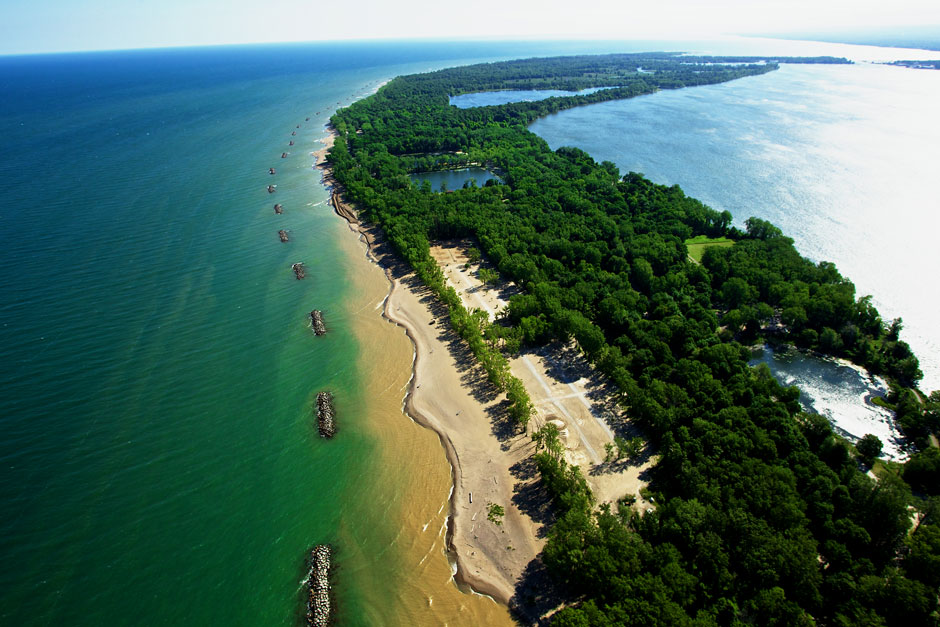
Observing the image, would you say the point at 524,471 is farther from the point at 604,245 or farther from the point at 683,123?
the point at 683,123

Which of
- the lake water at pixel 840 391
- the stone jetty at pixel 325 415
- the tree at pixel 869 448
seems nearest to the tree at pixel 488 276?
the stone jetty at pixel 325 415

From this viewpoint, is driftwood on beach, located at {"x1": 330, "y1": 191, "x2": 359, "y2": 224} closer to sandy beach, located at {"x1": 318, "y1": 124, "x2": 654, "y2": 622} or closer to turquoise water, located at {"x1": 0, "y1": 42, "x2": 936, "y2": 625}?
turquoise water, located at {"x1": 0, "y1": 42, "x2": 936, "y2": 625}

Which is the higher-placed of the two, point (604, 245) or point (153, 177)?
point (153, 177)

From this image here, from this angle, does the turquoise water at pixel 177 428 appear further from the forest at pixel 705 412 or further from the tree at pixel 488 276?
the tree at pixel 488 276

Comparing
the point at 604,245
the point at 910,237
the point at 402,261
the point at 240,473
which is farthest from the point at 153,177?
the point at 910,237

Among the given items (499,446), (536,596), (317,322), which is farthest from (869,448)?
(317,322)
